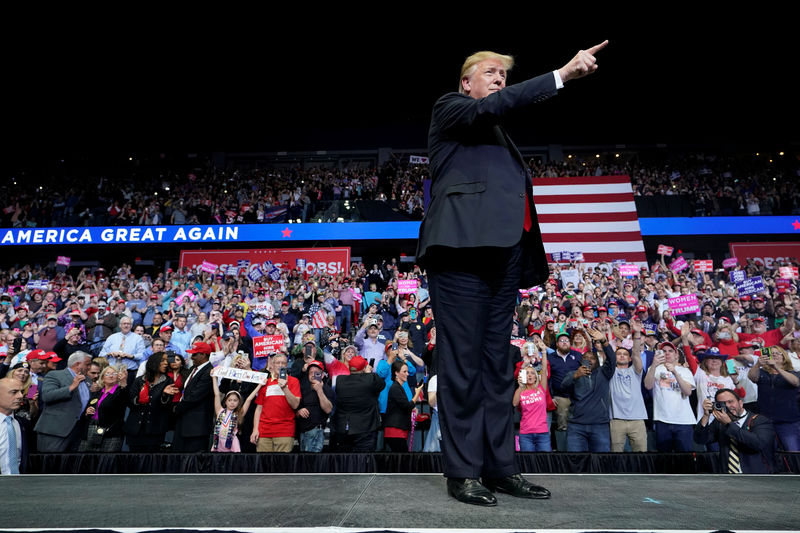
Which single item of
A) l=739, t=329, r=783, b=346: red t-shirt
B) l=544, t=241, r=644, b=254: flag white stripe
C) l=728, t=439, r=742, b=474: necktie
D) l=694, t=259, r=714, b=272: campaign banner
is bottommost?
l=728, t=439, r=742, b=474: necktie

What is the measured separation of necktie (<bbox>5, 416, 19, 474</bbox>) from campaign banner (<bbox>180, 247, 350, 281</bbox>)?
11526 mm

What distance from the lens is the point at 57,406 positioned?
6047mm

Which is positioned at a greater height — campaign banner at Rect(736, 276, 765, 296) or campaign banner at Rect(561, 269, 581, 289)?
campaign banner at Rect(561, 269, 581, 289)

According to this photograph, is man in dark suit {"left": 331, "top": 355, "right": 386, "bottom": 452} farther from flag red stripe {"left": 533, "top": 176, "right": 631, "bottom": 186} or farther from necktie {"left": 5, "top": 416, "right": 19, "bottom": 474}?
flag red stripe {"left": 533, "top": 176, "right": 631, "bottom": 186}

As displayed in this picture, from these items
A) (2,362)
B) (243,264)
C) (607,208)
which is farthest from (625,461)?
(243,264)

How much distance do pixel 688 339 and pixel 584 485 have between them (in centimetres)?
673

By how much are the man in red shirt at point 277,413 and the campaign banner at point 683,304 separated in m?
6.52

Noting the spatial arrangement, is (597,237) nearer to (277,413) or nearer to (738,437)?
(738,437)

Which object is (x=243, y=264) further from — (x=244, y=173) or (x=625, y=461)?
(x=625, y=461)

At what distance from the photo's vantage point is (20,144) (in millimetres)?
24641

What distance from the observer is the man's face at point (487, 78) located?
6.61 feet

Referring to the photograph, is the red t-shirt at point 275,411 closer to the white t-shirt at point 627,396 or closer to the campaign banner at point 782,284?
the white t-shirt at point 627,396

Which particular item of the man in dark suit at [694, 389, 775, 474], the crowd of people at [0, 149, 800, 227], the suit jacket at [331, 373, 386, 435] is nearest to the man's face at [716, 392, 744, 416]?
the man in dark suit at [694, 389, 775, 474]

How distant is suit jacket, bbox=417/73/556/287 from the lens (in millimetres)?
1794
